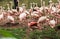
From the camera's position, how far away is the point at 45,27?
3.65m

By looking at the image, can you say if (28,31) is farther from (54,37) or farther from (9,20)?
(9,20)

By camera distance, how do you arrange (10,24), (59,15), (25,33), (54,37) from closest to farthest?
(54,37), (25,33), (10,24), (59,15)

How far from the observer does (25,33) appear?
3.50 meters

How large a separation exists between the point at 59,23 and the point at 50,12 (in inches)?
32.2

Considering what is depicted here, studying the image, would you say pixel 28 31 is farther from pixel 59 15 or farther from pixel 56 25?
pixel 59 15

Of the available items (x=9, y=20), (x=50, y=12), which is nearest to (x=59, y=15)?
(x=50, y=12)

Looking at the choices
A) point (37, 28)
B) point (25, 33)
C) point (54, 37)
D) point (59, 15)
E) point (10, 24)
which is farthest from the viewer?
point (59, 15)

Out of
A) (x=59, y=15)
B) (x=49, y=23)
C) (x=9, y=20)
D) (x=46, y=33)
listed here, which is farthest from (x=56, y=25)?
(x=9, y=20)

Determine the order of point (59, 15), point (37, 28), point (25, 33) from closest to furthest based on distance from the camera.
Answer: point (25, 33) < point (37, 28) < point (59, 15)

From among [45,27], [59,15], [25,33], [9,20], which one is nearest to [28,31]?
[25,33]

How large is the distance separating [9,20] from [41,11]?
799mm

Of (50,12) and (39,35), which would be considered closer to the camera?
(39,35)

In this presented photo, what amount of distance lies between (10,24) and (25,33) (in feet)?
2.49

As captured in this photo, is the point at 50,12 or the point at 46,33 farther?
the point at 50,12
